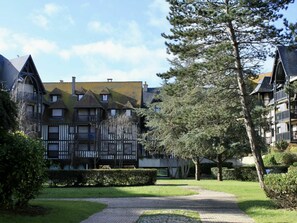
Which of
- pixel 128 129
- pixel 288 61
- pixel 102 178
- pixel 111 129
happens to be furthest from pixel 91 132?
pixel 102 178

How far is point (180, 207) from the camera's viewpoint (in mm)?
17000

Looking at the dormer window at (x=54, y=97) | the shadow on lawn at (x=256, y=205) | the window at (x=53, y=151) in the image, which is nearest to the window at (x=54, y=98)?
the dormer window at (x=54, y=97)

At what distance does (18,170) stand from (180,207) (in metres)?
6.66

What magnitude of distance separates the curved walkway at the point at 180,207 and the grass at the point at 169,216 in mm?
234

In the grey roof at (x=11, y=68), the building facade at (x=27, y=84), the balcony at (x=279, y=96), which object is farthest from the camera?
→ the balcony at (x=279, y=96)

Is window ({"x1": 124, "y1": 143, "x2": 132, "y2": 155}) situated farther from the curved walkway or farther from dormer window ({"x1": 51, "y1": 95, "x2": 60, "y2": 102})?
the curved walkway

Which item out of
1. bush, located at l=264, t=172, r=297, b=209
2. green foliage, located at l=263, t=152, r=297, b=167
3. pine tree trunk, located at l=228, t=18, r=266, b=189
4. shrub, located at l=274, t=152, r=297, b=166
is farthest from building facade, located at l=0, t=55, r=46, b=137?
bush, located at l=264, t=172, r=297, b=209

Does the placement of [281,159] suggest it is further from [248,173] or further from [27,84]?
[27,84]

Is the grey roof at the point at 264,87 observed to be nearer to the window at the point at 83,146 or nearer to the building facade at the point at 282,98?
the building facade at the point at 282,98

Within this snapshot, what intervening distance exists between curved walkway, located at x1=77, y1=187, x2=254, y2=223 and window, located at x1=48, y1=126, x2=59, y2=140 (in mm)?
36271

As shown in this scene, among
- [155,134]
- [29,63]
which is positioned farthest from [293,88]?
[29,63]

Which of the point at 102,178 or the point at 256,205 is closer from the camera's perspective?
the point at 256,205

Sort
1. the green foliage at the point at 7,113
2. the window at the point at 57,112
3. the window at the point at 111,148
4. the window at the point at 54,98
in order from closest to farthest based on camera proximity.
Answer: the green foliage at the point at 7,113 < the window at the point at 111,148 < the window at the point at 57,112 < the window at the point at 54,98

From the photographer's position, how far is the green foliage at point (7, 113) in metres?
14.1
